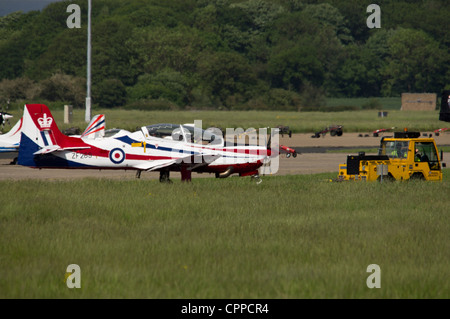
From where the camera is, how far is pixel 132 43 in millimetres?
126000

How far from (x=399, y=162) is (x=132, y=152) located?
7.37 meters

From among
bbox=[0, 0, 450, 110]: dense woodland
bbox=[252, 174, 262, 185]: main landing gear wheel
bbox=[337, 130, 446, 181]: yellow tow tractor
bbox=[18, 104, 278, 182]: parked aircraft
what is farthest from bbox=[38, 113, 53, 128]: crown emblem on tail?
bbox=[0, 0, 450, 110]: dense woodland

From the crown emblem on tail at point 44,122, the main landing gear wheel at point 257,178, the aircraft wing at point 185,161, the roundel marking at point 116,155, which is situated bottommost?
the main landing gear wheel at point 257,178

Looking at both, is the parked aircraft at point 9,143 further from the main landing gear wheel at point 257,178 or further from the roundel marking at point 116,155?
the main landing gear wheel at point 257,178

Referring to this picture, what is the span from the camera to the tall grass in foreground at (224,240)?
29.9ft

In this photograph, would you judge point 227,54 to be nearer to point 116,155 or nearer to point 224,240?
point 116,155

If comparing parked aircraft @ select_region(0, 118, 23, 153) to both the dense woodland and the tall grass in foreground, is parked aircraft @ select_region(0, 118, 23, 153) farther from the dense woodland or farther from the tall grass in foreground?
the dense woodland

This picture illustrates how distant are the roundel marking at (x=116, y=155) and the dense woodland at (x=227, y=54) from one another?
7437 centimetres

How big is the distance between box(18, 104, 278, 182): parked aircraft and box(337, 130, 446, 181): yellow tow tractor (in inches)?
101

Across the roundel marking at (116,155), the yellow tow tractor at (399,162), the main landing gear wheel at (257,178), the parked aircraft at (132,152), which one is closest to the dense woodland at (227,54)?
the parked aircraft at (132,152)

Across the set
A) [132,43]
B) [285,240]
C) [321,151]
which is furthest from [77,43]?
[285,240]

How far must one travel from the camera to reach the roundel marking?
20.4 m

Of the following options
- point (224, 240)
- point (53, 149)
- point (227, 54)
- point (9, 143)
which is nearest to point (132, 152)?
point (53, 149)

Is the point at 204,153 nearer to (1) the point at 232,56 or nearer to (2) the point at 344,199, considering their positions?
(2) the point at 344,199
